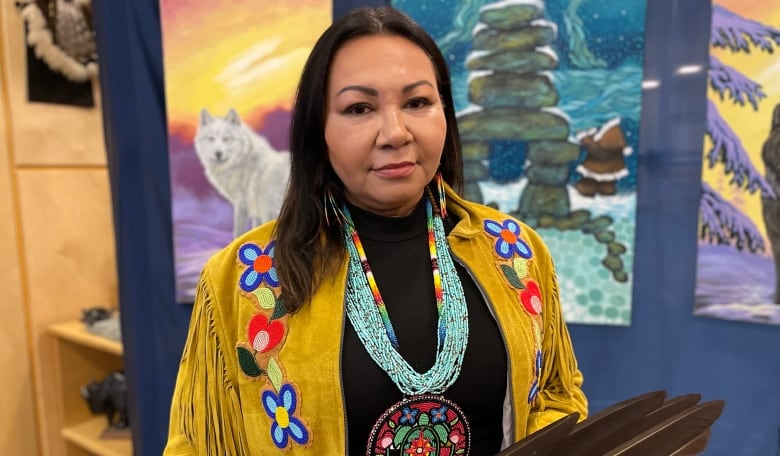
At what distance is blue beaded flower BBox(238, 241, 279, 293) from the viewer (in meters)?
0.87

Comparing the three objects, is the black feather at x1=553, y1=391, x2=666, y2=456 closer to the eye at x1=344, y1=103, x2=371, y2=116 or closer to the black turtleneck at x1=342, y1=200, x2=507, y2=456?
the black turtleneck at x1=342, y1=200, x2=507, y2=456

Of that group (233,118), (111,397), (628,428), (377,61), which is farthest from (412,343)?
(111,397)

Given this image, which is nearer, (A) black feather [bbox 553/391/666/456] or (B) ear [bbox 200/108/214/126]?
(A) black feather [bbox 553/391/666/456]

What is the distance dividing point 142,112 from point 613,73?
1.26m

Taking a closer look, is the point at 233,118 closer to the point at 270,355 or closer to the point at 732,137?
the point at 270,355

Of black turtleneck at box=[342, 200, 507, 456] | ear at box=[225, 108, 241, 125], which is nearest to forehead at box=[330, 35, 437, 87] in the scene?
black turtleneck at box=[342, 200, 507, 456]

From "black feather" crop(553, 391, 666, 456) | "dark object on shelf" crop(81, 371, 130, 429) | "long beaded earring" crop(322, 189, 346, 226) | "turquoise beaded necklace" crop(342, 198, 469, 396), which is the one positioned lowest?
"dark object on shelf" crop(81, 371, 130, 429)

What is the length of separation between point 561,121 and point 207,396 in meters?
1.08

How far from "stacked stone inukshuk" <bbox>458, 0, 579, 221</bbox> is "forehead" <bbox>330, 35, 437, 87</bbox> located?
65 cm

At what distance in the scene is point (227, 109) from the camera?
1512 millimetres

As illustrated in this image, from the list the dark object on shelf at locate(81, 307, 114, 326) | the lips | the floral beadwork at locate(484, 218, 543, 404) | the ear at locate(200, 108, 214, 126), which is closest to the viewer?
the lips

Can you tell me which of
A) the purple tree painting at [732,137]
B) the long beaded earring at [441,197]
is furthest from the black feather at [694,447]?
the purple tree painting at [732,137]

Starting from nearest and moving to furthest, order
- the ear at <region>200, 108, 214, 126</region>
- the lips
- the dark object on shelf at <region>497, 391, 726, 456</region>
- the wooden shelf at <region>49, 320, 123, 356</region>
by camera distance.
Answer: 1. the dark object on shelf at <region>497, 391, 726, 456</region>
2. the lips
3. the ear at <region>200, 108, 214, 126</region>
4. the wooden shelf at <region>49, 320, 123, 356</region>

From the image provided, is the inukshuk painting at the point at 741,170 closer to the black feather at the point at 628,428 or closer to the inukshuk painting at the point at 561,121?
the inukshuk painting at the point at 561,121
